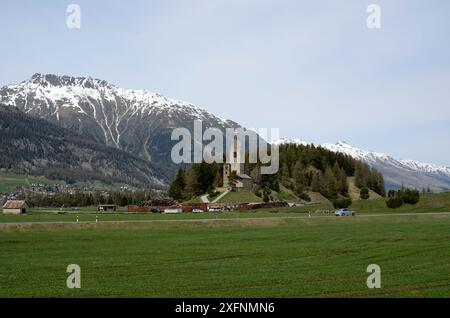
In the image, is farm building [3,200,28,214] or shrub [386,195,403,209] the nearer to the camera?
shrub [386,195,403,209]

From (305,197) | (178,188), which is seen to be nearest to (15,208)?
(178,188)

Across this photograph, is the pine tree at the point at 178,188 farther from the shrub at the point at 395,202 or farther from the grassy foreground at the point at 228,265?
the grassy foreground at the point at 228,265

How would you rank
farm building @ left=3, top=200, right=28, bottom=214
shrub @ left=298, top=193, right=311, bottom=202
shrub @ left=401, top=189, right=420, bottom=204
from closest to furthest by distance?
farm building @ left=3, top=200, right=28, bottom=214 → shrub @ left=401, top=189, right=420, bottom=204 → shrub @ left=298, top=193, right=311, bottom=202

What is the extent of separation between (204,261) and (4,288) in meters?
13.2

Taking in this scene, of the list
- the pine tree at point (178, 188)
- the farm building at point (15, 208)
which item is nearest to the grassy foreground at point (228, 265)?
the farm building at point (15, 208)

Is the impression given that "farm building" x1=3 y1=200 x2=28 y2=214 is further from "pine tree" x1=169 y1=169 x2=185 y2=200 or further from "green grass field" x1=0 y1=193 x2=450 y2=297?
"green grass field" x1=0 y1=193 x2=450 y2=297

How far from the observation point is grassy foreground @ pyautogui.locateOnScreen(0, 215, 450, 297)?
23484 mm

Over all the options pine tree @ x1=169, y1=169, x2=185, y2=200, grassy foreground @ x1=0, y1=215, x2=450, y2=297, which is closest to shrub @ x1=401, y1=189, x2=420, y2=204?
grassy foreground @ x1=0, y1=215, x2=450, y2=297

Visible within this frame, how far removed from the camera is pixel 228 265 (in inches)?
1264

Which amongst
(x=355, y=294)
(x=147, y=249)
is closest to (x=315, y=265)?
(x=355, y=294)

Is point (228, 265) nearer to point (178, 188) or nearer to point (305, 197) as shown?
point (178, 188)

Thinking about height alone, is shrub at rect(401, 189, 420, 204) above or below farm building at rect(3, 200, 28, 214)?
above

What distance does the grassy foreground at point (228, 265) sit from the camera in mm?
23484
